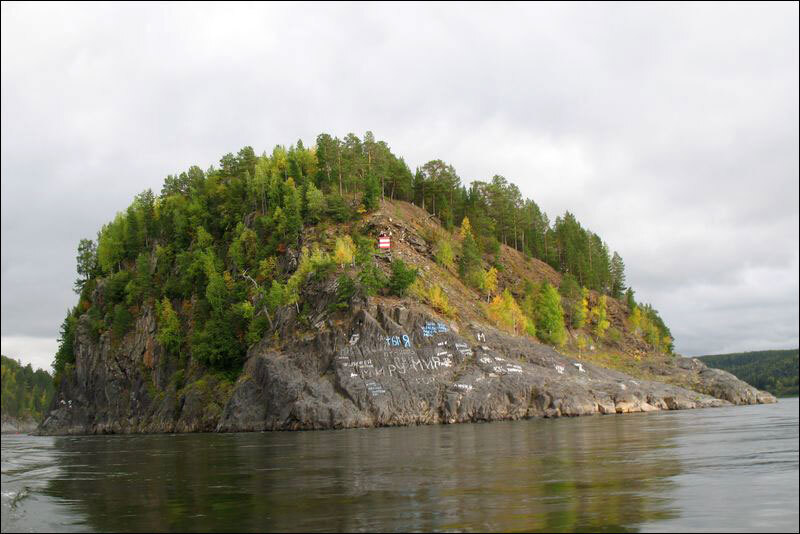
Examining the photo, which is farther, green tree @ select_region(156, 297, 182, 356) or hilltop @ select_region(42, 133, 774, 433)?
green tree @ select_region(156, 297, 182, 356)

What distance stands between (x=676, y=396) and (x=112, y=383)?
102167 millimetres

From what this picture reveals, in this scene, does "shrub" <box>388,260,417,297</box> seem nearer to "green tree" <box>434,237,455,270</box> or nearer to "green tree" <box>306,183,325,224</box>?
"green tree" <box>434,237,455,270</box>

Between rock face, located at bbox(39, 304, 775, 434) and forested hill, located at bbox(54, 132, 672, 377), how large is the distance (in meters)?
6.23

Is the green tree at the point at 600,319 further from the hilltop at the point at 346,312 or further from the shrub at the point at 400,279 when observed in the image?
the shrub at the point at 400,279

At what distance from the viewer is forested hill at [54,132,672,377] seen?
106 meters

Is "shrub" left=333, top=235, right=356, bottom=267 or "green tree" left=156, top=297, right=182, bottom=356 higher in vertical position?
"shrub" left=333, top=235, right=356, bottom=267

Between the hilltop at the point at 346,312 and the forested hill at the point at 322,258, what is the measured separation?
449mm

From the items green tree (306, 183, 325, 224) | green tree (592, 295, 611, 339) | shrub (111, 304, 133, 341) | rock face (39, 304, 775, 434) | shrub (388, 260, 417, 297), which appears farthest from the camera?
green tree (592, 295, 611, 339)

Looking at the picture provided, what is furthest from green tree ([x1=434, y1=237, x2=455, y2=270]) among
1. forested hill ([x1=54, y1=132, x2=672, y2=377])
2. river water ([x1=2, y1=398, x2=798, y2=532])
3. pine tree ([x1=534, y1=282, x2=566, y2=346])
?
river water ([x1=2, y1=398, x2=798, y2=532])

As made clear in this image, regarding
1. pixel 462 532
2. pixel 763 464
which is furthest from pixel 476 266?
pixel 462 532

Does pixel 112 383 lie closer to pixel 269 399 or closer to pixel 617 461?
pixel 269 399

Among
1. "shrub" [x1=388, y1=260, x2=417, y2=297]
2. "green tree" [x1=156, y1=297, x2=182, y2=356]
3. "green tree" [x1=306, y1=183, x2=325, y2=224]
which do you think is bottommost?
"green tree" [x1=156, y1=297, x2=182, y2=356]

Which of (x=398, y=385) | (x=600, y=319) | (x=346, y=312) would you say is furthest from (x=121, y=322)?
(x=600, y=319)

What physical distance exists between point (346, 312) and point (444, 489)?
231ft
